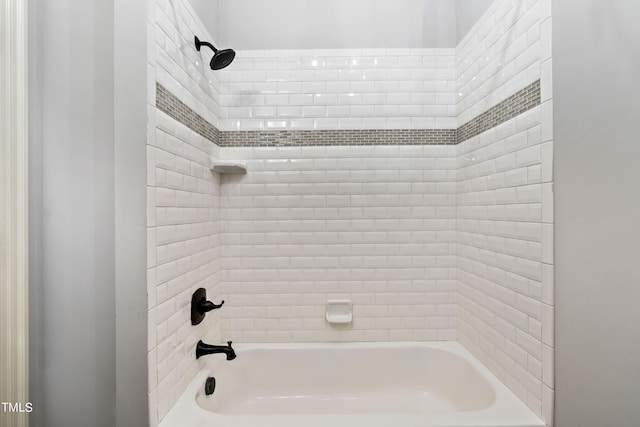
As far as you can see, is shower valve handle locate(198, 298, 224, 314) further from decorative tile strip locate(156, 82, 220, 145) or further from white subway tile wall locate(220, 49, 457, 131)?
white subway tile wall locate(220, 49, 457, 131)

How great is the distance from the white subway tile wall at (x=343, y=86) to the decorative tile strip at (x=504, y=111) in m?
0.29

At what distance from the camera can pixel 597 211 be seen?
890 millimetres

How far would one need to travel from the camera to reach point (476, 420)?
1.13 metres

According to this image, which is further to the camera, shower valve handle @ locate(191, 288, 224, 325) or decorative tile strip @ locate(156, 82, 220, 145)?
shower valve handle @ locate(191, 288, 224, 325)

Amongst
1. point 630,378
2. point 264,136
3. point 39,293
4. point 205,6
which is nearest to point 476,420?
point 630,378

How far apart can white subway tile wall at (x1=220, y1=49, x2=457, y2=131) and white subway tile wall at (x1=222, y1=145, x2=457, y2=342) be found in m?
0.18

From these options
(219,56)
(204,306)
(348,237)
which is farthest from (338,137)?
(204,306)

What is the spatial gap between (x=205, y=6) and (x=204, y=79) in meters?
0.40

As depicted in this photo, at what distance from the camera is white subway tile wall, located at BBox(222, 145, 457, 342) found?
1.81m

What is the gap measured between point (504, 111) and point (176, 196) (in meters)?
1.46

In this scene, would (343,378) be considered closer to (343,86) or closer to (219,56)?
(343,86)

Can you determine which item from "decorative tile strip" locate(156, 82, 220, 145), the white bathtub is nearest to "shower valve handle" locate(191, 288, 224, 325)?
the white bathtub

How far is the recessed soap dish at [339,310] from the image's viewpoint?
5.84 ft

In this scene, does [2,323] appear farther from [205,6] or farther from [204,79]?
[205,6]
